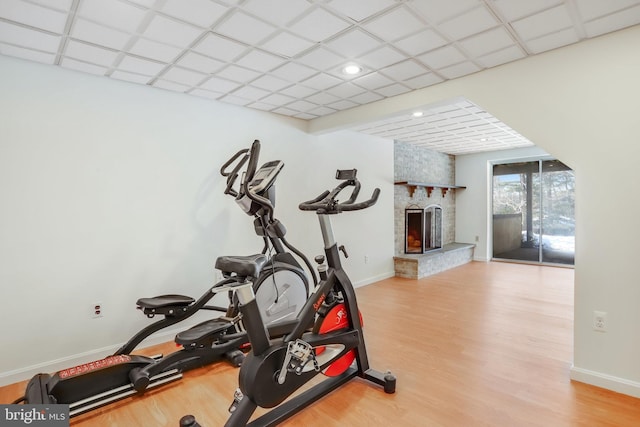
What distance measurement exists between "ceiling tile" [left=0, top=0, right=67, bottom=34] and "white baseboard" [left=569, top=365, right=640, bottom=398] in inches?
160

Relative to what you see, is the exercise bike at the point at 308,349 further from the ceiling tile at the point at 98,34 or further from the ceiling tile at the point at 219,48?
the ceiling tile at the point at 98,34

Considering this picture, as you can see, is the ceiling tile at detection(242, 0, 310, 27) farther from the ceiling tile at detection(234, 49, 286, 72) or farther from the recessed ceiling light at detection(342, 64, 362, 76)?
the recessed ceiling light at detection(342, 64, 362, 76)

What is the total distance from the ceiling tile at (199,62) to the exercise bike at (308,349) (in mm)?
1162

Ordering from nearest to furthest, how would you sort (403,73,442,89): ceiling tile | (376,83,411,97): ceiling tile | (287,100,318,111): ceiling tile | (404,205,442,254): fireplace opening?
(403,73,442,89): ceiling tile < (376,83,411,97): ceiling tile < (287,100,318,111): ceiling tile < (404,205,442,254): fireplace opening

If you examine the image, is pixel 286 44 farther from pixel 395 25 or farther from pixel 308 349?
pixel 308 349

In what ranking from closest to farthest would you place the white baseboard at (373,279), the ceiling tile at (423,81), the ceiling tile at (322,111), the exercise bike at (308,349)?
the exercise bike at (308,349), the ceiling tile at (423,81), the ceiling tile at (322,111), the white baseboard at (373,279)

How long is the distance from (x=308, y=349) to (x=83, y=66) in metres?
2.72

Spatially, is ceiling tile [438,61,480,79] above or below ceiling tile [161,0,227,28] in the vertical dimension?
below

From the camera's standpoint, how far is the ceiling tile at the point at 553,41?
214cm

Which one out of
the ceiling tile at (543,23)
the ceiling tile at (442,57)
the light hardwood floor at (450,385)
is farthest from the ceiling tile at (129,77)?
the ceiling tile at (543,23)

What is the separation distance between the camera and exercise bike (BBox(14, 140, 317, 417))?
2006mm

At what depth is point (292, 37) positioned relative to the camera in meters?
2.19

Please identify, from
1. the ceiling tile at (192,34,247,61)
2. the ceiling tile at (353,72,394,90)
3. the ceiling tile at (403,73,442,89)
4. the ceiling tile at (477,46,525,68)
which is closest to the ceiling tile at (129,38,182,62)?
the ceiling tile at (192,34,247,61)

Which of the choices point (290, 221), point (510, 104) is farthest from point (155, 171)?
point (510, 104)
